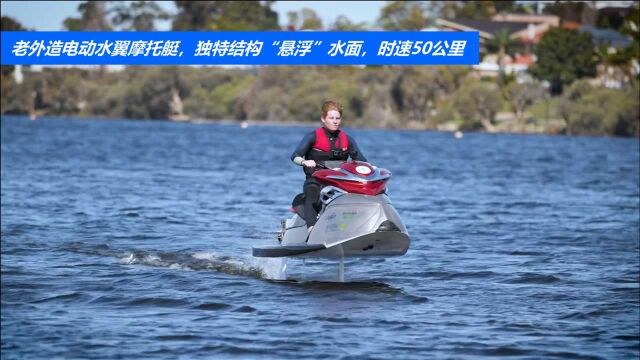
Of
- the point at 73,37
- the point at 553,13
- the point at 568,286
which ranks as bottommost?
the point at 568,286

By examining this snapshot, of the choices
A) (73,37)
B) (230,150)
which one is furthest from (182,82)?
(73,37)

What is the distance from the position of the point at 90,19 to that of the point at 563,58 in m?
63.7

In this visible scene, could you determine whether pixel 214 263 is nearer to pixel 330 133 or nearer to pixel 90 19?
pixel 330 133

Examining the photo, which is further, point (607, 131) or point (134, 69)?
point (134, 69)

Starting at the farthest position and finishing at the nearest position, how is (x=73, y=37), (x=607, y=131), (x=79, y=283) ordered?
(x=607, y=131)
(x=73, y=37)
(x=79, y=283)

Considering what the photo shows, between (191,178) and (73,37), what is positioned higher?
(73,37)

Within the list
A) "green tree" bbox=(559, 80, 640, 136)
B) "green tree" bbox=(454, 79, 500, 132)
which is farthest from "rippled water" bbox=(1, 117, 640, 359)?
"green tree" bbox=(454, 79, 500, 132)

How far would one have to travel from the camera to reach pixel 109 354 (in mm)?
12008

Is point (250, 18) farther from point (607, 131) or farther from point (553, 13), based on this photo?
point (607, 131)

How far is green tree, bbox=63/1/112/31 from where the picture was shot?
497ft

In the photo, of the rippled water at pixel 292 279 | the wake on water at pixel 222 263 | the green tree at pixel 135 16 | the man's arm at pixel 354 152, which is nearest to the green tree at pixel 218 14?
→ the green tree at pixel 135 16

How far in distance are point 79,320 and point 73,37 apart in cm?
708

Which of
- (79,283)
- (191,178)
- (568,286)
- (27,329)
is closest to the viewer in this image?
(27,329)

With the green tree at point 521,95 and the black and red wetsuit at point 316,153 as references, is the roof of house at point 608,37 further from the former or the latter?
the black and red wetsuit at point 316,153
